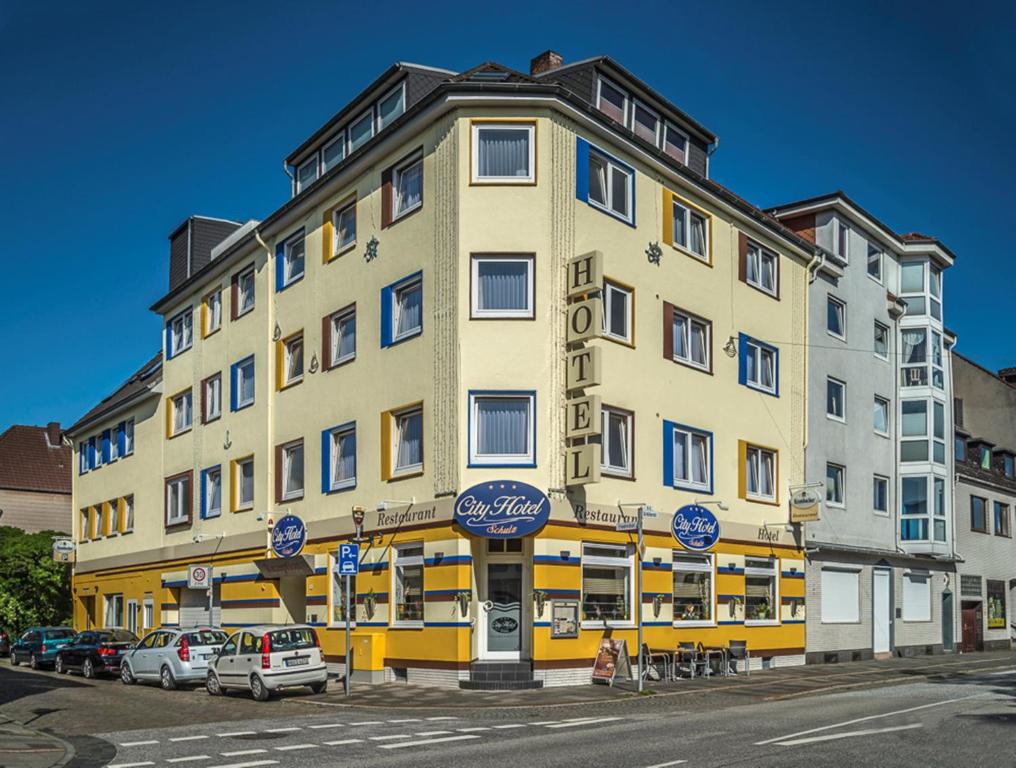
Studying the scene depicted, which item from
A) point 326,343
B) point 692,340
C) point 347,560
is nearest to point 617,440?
point 692,340

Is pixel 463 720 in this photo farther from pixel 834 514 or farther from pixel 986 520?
pixel 986 520

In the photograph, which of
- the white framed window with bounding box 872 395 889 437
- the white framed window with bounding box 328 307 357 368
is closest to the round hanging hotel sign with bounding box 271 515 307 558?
the white framed window with bounding box 328 307 357 368

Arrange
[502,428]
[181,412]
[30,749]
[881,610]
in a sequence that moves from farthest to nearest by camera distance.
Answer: [181,412]
[881,610]
[502,428]
[30,749]

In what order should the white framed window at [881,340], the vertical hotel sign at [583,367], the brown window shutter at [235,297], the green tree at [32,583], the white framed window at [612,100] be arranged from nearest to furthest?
the vertical hotel sign at [583,367]
the white framed window at [612,100]
the brown window shutter at [235,297]
the white framed window at [881,340]
the green tree at [32,583]

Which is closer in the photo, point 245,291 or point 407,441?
point 407,441

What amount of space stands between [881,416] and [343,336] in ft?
63.9

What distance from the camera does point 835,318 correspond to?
36719mm

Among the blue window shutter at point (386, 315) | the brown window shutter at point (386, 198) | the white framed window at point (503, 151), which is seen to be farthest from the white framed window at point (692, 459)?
the brown window shutter at point (386, 198)

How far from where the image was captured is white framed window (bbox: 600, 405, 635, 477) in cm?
2655

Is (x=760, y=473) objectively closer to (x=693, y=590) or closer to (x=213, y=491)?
(x=693, y=590)

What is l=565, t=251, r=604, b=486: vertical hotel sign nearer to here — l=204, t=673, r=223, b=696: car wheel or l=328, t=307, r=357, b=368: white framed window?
l=328, t=307, r=357, b=368: white framed window

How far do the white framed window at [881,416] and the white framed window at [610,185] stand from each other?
49.0 feet

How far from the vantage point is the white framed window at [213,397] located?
37.8 m

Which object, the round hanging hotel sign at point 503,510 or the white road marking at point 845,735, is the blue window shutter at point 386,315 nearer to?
the round hanging hotel sign at point 503,510
